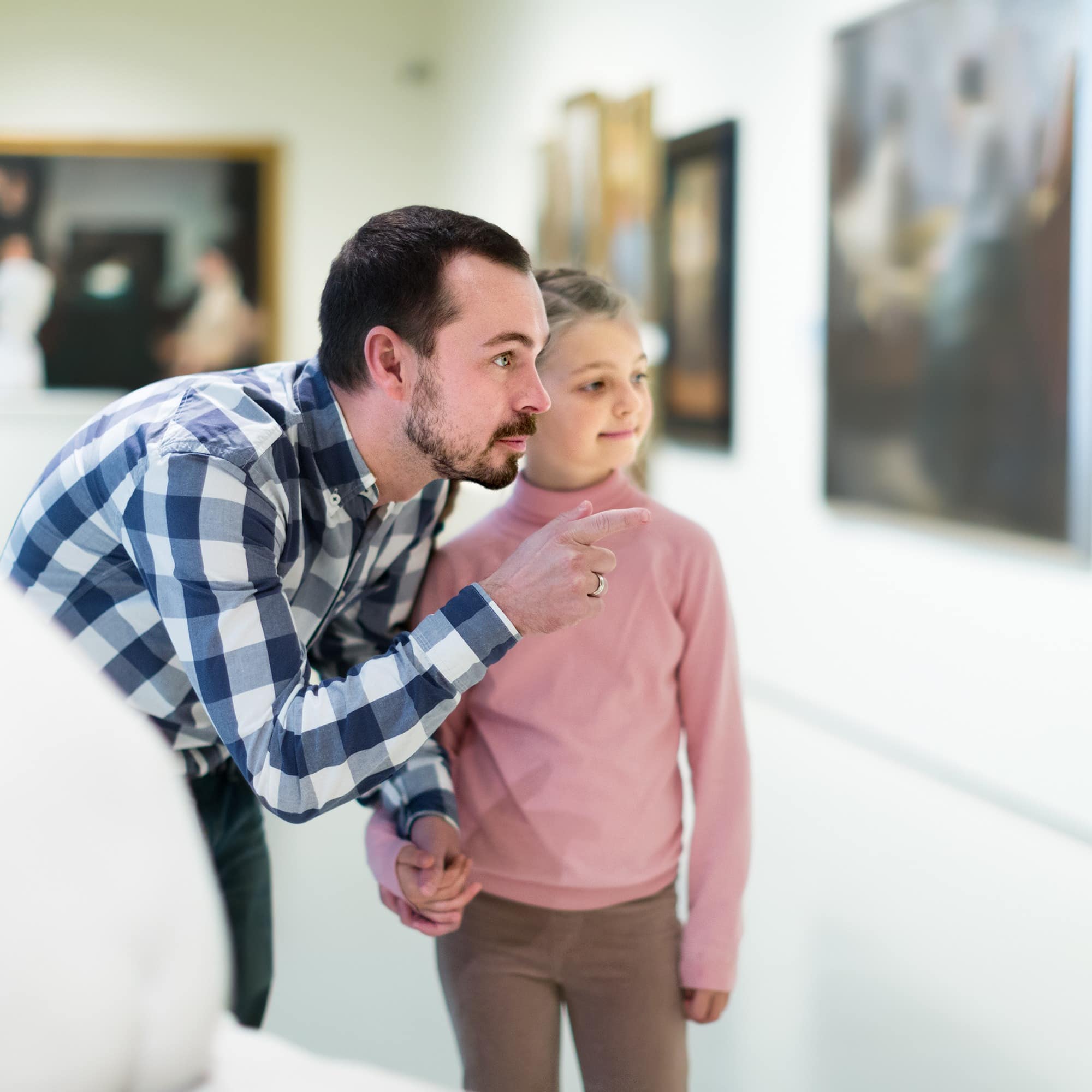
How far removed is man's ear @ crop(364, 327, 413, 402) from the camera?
1.62 m

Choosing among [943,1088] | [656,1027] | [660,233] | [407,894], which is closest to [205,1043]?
[407,894]

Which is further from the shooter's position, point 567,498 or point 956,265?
point 956,265

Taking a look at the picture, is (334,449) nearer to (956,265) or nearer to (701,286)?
(956,265)

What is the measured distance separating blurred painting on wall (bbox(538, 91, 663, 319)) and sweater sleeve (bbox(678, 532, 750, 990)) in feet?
15.9

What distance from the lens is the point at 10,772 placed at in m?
0.58

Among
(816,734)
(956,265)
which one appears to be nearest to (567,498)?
(956,265)

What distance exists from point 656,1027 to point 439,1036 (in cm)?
129

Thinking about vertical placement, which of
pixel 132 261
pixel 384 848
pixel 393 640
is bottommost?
pixel 384 848

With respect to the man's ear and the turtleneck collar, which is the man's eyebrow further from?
the turtleneck collar

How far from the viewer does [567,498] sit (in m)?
1.75

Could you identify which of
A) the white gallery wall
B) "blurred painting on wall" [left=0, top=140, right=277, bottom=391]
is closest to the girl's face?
the white gallery wall

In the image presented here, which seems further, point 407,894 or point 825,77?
point 825,77

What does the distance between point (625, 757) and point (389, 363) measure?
23.5 inches

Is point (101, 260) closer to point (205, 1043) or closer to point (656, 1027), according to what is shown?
point (656, 1027)
